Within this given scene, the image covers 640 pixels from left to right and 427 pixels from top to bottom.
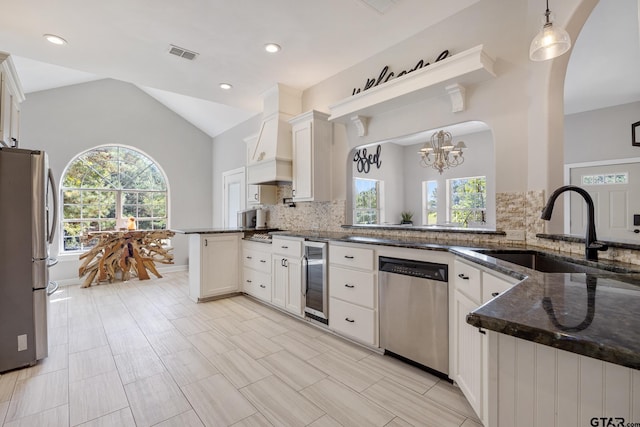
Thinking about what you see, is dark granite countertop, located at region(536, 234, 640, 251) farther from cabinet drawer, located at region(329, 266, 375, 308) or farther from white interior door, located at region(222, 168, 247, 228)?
white interior door, located at region(222, 168, 247, 228)

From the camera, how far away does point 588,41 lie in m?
2.69

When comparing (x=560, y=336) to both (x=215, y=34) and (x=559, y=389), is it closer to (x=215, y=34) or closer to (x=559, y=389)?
(x=559, y=389)

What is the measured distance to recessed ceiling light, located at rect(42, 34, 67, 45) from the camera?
2.83 metres

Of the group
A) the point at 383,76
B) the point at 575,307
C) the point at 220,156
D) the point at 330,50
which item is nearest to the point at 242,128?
the point at 220,156

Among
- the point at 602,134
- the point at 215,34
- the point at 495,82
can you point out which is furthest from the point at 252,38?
the point at 602,134

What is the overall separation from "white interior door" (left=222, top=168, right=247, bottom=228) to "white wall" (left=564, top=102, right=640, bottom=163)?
5.50 metres

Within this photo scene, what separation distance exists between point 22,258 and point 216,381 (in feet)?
5.88

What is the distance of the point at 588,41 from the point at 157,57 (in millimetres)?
4351

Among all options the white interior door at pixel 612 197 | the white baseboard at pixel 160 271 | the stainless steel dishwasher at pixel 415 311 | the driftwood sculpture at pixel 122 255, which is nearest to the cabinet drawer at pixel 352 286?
the stainless steel dishwasher at pixel 415 311

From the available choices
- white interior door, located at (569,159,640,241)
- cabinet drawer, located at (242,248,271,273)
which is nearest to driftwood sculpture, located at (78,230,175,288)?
cabinet drawer, located at (242,248,271,273)

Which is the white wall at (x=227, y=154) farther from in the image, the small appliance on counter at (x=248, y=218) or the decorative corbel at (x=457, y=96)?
the decorative corbel at (x=457, y=96)

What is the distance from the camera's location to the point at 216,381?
Answer: 6.75 ft

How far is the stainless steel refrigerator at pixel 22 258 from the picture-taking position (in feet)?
7.20

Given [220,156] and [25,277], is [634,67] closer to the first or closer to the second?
[25,277]
